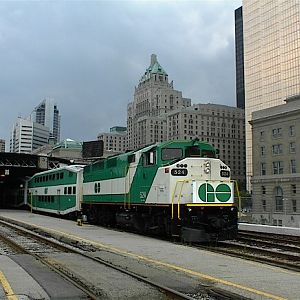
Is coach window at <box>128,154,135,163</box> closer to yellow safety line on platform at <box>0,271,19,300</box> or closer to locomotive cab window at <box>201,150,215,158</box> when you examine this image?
locomotive cab window at <box>201,150,215,158</box>

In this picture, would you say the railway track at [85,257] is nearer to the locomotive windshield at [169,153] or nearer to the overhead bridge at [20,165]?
the locomotive windshield at [169,153]

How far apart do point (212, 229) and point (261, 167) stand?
71127 mm

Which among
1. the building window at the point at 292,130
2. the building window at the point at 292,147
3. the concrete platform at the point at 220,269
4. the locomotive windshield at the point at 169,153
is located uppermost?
the building window at the point at 292,130

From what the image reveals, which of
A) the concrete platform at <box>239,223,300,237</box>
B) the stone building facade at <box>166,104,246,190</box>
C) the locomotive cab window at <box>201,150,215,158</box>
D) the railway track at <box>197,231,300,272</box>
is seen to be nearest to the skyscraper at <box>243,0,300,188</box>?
the stone building facade at <box>166,104,246,190</box>

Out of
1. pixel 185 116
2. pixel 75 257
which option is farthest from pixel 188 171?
pixel 185 116

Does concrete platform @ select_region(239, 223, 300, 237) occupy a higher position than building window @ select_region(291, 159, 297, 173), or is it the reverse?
building window @ select_region(291, 159, 297, 173)

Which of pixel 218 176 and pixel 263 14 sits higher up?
pixel 263 14

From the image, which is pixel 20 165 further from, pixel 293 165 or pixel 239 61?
pixel 239 61

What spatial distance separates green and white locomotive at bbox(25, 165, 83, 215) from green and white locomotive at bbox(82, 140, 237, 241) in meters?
9.54

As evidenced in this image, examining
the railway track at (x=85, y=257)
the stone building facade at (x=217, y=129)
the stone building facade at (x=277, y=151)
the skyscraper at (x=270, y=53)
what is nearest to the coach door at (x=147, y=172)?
the railway track at (x=85, y=257)

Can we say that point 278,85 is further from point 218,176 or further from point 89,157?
point 218,176

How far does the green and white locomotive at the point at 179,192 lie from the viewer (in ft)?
50.3

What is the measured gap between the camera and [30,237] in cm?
1786

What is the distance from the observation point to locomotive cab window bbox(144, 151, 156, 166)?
1705 cm
